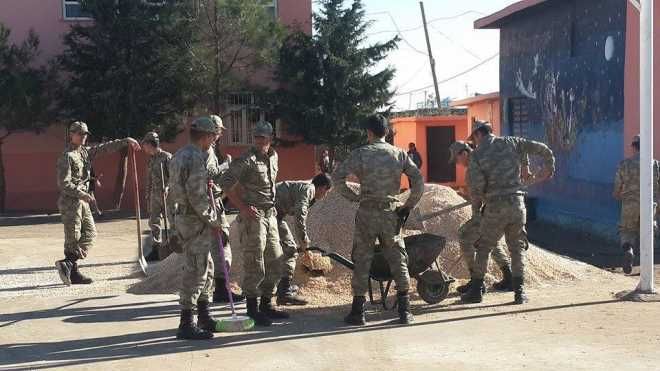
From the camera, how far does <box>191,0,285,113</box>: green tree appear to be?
69.2 feet

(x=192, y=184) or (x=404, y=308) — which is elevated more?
(x=192, y=184)

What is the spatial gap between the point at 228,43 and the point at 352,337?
15.8 metres

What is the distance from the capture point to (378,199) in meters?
7.23

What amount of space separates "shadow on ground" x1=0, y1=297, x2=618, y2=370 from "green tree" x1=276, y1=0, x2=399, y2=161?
45.4 feet

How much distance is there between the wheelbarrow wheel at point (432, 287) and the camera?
26.0 feet

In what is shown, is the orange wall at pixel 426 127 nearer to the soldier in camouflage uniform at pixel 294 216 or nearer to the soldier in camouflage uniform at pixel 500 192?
the soldier in camouflage uniform at pixel 500 192

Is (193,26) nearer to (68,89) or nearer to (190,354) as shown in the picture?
(68,89)

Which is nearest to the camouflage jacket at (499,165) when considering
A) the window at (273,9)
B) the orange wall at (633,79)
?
the orange wall at (633,79)

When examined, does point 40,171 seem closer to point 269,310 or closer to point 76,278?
point 76,278

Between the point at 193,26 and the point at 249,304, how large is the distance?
14.9 meters

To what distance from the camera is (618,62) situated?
46.9ft

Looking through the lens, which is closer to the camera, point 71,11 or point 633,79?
point 633,79

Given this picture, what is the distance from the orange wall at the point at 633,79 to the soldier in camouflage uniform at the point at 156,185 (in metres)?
7.70

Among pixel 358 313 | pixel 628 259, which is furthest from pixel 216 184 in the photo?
pixel 628 259
